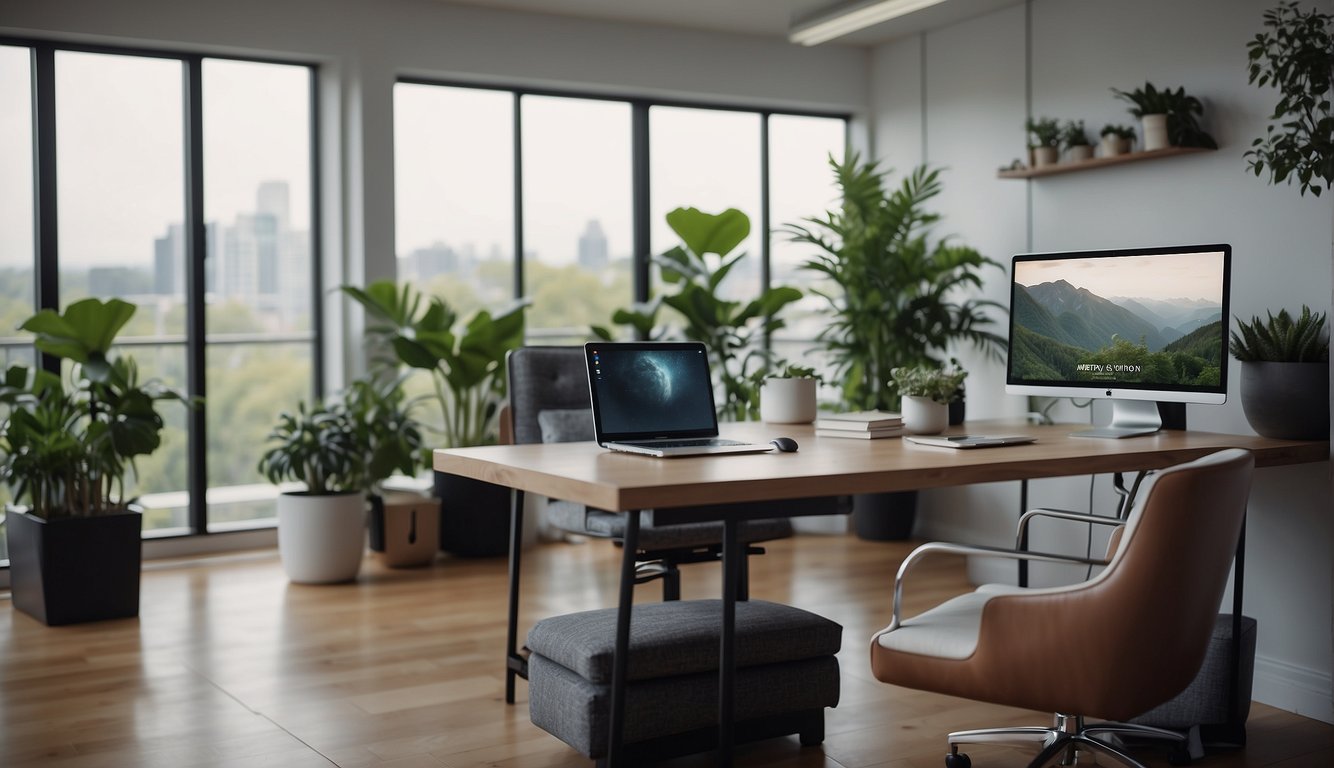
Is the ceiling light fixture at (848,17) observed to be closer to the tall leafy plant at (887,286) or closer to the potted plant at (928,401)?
the tall leafy plant at (887,286)

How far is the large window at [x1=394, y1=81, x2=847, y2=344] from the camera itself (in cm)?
632

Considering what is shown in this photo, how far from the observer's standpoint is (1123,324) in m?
3.57

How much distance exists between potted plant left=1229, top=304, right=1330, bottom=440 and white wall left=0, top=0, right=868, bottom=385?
150 inches

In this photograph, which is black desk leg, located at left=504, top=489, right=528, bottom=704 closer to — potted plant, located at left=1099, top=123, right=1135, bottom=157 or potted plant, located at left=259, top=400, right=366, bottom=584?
potted plant, located at left=259, top=400, right=366, bottom=584

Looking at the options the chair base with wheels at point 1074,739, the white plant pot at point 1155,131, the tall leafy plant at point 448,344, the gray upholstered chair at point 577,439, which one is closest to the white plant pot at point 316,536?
the tall leafy plant at point 448,344

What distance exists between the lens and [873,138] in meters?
7.19

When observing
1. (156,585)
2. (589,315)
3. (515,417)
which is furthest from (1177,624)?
(589,315)

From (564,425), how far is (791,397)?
0.85 m

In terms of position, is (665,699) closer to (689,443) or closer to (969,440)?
(689,443)

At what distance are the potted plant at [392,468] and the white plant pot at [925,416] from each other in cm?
265

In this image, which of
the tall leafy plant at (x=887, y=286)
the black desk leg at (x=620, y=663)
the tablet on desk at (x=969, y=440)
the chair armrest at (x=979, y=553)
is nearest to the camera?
the chair armrest at (x=979, y=553)

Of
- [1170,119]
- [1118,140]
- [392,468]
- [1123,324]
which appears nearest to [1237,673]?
[1123,324]

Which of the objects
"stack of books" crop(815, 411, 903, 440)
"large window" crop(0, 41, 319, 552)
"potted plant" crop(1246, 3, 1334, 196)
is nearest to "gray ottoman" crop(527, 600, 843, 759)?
"stack of books" crop(815, 411, 903, 440)

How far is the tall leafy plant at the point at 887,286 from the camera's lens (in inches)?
238
